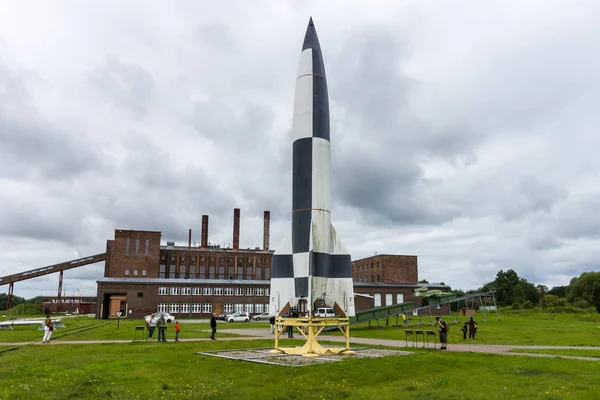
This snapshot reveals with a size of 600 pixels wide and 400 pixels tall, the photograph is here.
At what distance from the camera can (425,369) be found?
14656 mm

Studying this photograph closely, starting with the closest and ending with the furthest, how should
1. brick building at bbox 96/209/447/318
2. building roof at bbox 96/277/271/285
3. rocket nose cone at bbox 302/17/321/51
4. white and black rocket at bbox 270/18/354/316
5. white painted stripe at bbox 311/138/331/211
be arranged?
white and black rocket at bbox 270/18/354/316 → white painted stripe at bbox 311/138/331/211 → rocket nose cone at bbox 302/17/321/51 → building roof at bbox 96/277/271/285 → brick building at bbox 96/209/447/318

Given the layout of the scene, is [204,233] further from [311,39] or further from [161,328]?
[311,39]

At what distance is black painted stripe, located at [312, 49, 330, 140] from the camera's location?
71.6 feet

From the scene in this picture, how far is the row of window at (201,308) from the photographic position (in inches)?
2520

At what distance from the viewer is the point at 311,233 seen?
20594 mm

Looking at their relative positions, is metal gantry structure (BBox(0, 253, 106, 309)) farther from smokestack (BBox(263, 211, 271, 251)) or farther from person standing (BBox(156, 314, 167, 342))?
person standing (BBox(156, 314, 167, 342))

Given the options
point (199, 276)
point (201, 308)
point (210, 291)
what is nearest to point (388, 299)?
point (210, 291)

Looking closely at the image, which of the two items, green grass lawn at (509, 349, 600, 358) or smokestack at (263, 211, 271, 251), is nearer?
green grass lawn at (509, 349, 600, 358)

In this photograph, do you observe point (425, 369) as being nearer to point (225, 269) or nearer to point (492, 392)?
point (492, 392)

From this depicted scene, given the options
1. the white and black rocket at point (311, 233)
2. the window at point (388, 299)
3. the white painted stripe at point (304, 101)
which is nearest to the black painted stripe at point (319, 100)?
the white and black rocket at point (311, 233)

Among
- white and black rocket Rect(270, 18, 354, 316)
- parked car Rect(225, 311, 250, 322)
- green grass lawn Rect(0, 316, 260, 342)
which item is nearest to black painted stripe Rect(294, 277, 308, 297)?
white and black rocket Rect(270, 18, 354, 316)

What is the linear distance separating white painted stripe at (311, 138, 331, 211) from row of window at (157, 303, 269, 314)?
4811 cm

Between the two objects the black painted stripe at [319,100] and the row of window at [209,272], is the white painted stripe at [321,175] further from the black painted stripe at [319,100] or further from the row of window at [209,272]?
the row of window at [209,272]

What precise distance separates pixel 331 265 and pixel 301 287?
176 cm
